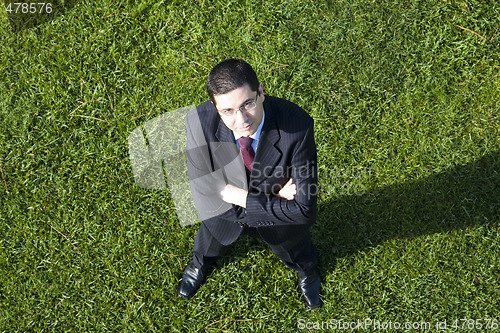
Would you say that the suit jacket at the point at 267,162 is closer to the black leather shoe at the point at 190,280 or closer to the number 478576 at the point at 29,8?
the black leather shoe at the point at 190,280

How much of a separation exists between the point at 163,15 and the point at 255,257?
2877mm

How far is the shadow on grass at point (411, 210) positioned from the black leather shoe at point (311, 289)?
0.70 feet

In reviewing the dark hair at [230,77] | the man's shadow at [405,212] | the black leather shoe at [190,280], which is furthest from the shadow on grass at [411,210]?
the dark hair at [230,77]

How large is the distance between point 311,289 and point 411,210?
4.42ft

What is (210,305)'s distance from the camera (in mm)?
4648

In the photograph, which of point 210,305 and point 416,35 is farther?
point 416,35

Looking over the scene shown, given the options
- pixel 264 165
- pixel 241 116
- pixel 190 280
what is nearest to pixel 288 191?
pixel 264 165

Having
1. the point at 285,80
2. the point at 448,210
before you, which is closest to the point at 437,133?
the point at 448,210

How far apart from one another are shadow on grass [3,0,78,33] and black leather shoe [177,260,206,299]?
A: 3213mm

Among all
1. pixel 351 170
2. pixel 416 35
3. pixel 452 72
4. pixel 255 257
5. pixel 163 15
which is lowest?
pixel 255 257

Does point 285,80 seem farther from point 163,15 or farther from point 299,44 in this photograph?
point 163,15

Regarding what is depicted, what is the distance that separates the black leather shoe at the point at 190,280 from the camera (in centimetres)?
457

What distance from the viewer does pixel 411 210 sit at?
475 cm

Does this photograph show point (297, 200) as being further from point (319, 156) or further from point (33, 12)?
point (33, 12)
